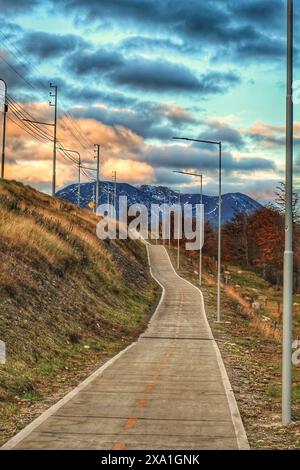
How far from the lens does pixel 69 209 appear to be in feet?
251

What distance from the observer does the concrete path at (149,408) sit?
11.5 meters

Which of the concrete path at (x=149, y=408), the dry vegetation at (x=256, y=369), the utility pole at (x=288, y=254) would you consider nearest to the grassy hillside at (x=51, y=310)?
the concrete path at (x=149, y=408)

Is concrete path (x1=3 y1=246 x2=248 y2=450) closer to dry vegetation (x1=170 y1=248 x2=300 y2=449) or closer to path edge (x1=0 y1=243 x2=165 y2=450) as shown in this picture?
path edge (x1=0 y1=243 x2=165 y2=450)

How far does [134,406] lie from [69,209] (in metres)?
62.6

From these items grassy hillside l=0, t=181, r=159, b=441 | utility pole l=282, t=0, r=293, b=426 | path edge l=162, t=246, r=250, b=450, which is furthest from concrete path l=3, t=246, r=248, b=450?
utility pole l=282, t=0, r=293, b=426

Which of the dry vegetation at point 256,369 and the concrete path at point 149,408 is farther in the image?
the dry vegetation at point 256,369

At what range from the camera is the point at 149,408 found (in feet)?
48.1

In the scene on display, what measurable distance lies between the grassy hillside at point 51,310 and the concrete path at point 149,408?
903mm

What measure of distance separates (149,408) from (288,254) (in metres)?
4.75

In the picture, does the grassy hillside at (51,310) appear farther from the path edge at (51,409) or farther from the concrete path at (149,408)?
the concrete path at (149,408)

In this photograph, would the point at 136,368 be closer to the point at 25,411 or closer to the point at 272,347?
the point at 25,411

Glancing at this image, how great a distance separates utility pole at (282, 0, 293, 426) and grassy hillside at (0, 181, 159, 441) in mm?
5611

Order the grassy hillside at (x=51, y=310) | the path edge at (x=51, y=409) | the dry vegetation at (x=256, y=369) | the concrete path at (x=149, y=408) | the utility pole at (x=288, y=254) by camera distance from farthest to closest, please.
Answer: the grassy hillside at (x=51, y=310) → the utility pole at (x=288, y=254) → the dry vegetation at (x=256, y=369) → the concrete path at (x=149, y=408) → the path edge at (x=51, y=409)

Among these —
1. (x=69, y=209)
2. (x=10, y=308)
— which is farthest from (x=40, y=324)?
(x=69, y=209)
